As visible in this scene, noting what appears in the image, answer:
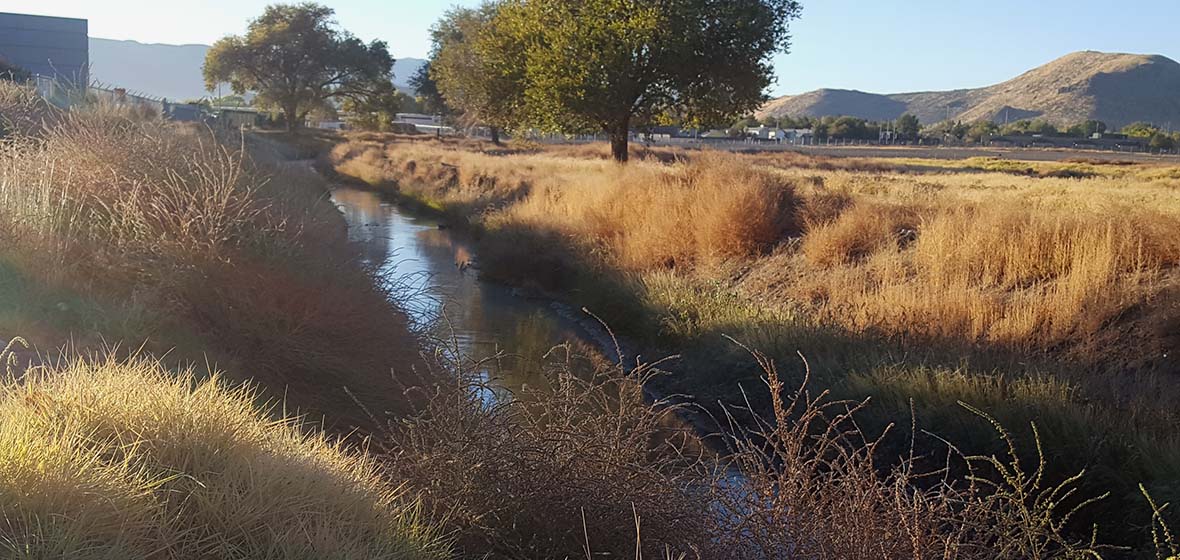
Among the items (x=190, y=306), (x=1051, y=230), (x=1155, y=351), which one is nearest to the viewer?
(x=190, y=306)

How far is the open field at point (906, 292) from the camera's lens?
8.69 metres

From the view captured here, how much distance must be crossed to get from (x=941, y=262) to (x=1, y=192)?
34.3ft

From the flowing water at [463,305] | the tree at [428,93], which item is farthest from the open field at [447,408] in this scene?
the tree at [428,93]

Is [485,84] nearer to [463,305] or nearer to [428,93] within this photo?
[463,305]

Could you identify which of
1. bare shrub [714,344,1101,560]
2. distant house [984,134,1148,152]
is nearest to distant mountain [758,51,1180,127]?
distant house [984,134,1148,152]

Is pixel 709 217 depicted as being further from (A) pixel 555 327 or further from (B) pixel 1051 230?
(B) pixel 1051 230

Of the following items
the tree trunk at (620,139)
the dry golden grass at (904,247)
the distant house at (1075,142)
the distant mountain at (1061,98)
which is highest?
the distant mountain at (1061,98)

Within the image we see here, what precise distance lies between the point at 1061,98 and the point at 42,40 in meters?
130

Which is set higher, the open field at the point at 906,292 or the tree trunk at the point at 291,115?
the tree trunk at the point at 291,115

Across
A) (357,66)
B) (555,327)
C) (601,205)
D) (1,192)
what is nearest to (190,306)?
(1,192)

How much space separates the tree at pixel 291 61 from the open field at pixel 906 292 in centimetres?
4938

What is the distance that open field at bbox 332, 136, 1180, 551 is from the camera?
28.5 ft

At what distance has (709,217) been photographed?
17.1 metres

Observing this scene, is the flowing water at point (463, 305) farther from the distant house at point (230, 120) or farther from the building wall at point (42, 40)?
the building wall at point (42, 40)
